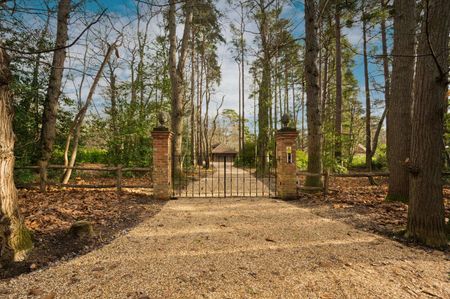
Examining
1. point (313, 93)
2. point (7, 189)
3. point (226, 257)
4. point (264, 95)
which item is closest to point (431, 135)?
point (226, 257)

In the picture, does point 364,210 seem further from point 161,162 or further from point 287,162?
point 161,162

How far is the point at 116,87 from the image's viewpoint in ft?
42.4

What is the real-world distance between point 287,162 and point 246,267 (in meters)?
4.52

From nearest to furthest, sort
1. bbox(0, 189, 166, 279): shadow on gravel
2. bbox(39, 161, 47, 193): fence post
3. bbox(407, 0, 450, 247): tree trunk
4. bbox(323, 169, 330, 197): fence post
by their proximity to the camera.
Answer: bbox(0, 189, 166, 279): shadow on gravel → bbox(407, 0, 450, 247): tree trunk → bbox(39, 161, 47, 193): fence post → bbox(323, 169, 330, 197): fence post

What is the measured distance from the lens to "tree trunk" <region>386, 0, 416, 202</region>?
6152mm

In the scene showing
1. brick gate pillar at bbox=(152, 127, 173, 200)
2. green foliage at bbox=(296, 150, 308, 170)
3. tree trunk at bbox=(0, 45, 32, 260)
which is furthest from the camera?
green foliage at bbox=(296, 150, 308, 170)

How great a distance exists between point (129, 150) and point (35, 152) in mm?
4407

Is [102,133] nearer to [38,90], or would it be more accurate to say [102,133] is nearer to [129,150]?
[129,150]

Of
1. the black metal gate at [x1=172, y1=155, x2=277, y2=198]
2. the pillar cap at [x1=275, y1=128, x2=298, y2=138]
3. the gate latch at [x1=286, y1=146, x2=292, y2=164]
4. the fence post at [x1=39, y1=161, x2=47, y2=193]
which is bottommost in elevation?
the black metal gate at [x1=172, y1=155, x2=277, y2=198]

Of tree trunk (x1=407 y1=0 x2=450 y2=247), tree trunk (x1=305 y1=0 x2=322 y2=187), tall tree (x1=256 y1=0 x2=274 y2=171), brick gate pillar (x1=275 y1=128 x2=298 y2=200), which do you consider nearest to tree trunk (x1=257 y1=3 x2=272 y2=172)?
tall tree (x1=256 y1=0 x2=274 y2=171)

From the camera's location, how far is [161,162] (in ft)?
22.4

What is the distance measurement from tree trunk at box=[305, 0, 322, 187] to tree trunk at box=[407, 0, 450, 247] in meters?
3.94

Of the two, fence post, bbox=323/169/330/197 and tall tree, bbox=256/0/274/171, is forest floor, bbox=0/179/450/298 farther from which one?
tall tree, bbox=256/0/274/171

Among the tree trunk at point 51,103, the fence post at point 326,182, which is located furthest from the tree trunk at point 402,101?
the tree trunk at point 51,103
